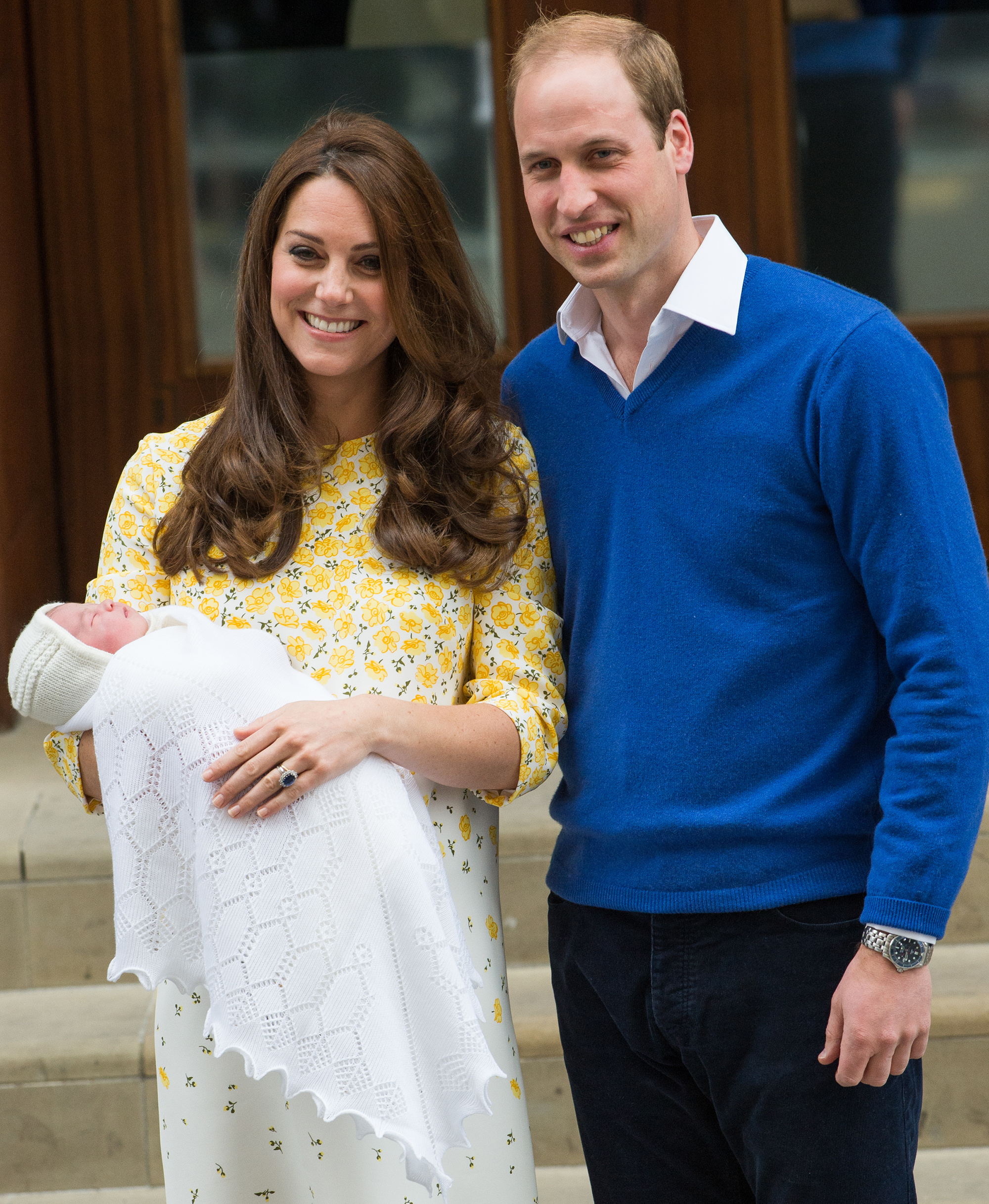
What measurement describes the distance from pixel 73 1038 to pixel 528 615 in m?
1.54

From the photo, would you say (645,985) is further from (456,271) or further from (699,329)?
(456,271)

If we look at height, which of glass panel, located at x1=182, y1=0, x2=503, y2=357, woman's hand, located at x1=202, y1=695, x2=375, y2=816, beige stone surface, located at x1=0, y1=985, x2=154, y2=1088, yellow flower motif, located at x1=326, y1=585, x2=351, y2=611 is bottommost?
beige stone surface, located at x1=0, y1=985, x2=154, y2=1088

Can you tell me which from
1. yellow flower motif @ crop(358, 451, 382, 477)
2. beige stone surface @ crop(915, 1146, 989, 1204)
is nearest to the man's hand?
yellow flower motif @ crop(358, 451, 382, 477)

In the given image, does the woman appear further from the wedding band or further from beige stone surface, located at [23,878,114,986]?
beige stone surface, located at [23,878,114,986]

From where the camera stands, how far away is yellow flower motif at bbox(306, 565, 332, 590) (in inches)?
71.1

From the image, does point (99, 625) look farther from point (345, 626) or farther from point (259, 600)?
point (345, 626)

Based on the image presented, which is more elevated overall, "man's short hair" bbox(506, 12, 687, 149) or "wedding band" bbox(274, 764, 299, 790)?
"man's short hair" bbox(506, 12, 687, 149)

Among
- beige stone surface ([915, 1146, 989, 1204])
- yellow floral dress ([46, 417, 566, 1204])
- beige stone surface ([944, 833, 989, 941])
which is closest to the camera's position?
yellow floral dress ([46, 417, 566, 1204])

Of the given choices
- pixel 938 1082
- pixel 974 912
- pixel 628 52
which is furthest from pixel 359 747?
pixel 974 912

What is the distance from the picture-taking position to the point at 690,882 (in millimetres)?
1653

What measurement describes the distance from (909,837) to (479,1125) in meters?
0.70

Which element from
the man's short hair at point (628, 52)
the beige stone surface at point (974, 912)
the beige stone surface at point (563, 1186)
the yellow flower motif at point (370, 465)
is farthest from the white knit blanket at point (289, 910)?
the beige stone surface at point (974, 912)

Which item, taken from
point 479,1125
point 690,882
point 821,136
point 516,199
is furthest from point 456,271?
point 821,136

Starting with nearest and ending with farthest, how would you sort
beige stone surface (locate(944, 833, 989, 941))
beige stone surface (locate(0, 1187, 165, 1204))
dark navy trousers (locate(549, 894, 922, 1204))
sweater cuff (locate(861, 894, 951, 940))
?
sweater cuff (locate(861, 894, 951, 940)), dark navy trousers (locate(549, 894, 922, 1204)), beige stone surface (locate(0, 1187, 165, 1204)), beige stone surface (locate(944, 833, 989, 941))
